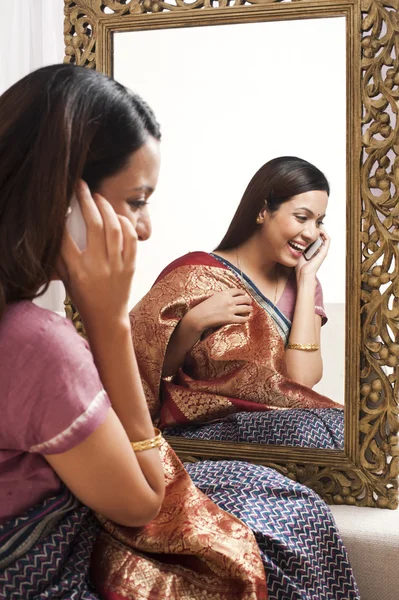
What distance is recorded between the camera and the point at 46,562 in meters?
0.95

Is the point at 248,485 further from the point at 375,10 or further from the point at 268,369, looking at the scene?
the point at 375,10

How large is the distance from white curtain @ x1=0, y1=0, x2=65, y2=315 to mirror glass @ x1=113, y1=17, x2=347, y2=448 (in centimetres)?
31

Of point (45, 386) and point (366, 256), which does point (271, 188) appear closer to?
point (366, 256)

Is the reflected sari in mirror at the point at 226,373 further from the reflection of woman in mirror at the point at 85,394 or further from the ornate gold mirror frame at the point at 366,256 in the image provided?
the reflection of woman in mirror at the point at 85,394

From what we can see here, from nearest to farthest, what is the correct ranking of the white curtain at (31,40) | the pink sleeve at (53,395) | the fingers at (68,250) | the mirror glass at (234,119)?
the pink sleeve at (53,395) < the fingers at (68,250) < the mirror glass at (234,119) < the white curtain at (31,40)

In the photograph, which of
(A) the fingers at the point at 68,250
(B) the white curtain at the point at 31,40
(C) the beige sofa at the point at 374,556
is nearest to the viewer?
(A) the fingers at the point at 68,250

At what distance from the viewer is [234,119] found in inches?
65.5

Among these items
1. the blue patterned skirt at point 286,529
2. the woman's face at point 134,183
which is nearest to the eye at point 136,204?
the woman's face at point 134,183

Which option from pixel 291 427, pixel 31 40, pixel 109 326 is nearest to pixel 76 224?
pixel 109 326

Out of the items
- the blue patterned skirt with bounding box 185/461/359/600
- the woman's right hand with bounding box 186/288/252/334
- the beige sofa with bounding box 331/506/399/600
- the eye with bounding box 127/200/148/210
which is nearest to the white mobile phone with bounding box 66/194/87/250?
the eye with bounding box 127/200/148/210

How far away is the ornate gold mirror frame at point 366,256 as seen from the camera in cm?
157

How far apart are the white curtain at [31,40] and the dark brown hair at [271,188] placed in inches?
21.1

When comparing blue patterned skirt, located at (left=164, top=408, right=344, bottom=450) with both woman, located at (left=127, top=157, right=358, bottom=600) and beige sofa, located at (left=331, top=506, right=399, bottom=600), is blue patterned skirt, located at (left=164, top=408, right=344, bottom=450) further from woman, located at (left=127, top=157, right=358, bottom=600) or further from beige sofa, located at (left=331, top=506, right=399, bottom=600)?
beige sofa, located at (left=331, top=506, right=399, bottom=600)

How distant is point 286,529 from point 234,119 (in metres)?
0.87
